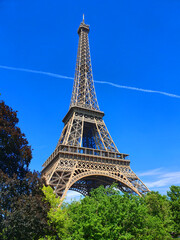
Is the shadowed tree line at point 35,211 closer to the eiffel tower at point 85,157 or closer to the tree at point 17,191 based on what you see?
the tree at point 17,191

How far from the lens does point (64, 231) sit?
18438mm

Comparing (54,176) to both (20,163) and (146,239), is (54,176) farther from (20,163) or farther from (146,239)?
(146,239)

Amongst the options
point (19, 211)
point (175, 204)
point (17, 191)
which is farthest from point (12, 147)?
point (175, 204)

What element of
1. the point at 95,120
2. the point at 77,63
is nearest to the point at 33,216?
the point at 95,120

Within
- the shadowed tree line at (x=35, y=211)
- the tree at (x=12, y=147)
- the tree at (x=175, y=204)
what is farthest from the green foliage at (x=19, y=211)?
the tree at (x=175, y=204)

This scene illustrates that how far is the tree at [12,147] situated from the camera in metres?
16.5

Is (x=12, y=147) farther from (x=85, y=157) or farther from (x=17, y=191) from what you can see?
(x=85, y=157)

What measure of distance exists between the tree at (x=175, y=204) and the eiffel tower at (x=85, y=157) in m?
4.09

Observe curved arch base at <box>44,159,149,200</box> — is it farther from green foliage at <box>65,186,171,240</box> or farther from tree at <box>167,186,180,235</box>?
green foliage at <box>65,186,171,240</box>

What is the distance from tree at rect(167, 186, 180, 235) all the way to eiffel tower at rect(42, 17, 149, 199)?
161 inches

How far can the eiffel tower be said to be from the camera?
1217 inches

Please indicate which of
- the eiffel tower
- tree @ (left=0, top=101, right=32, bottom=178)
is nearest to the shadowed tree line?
tree @ (left=0, top=101, right=32, bottom=178)

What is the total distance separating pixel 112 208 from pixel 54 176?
15.6 metres

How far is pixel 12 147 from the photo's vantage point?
16891 mm
